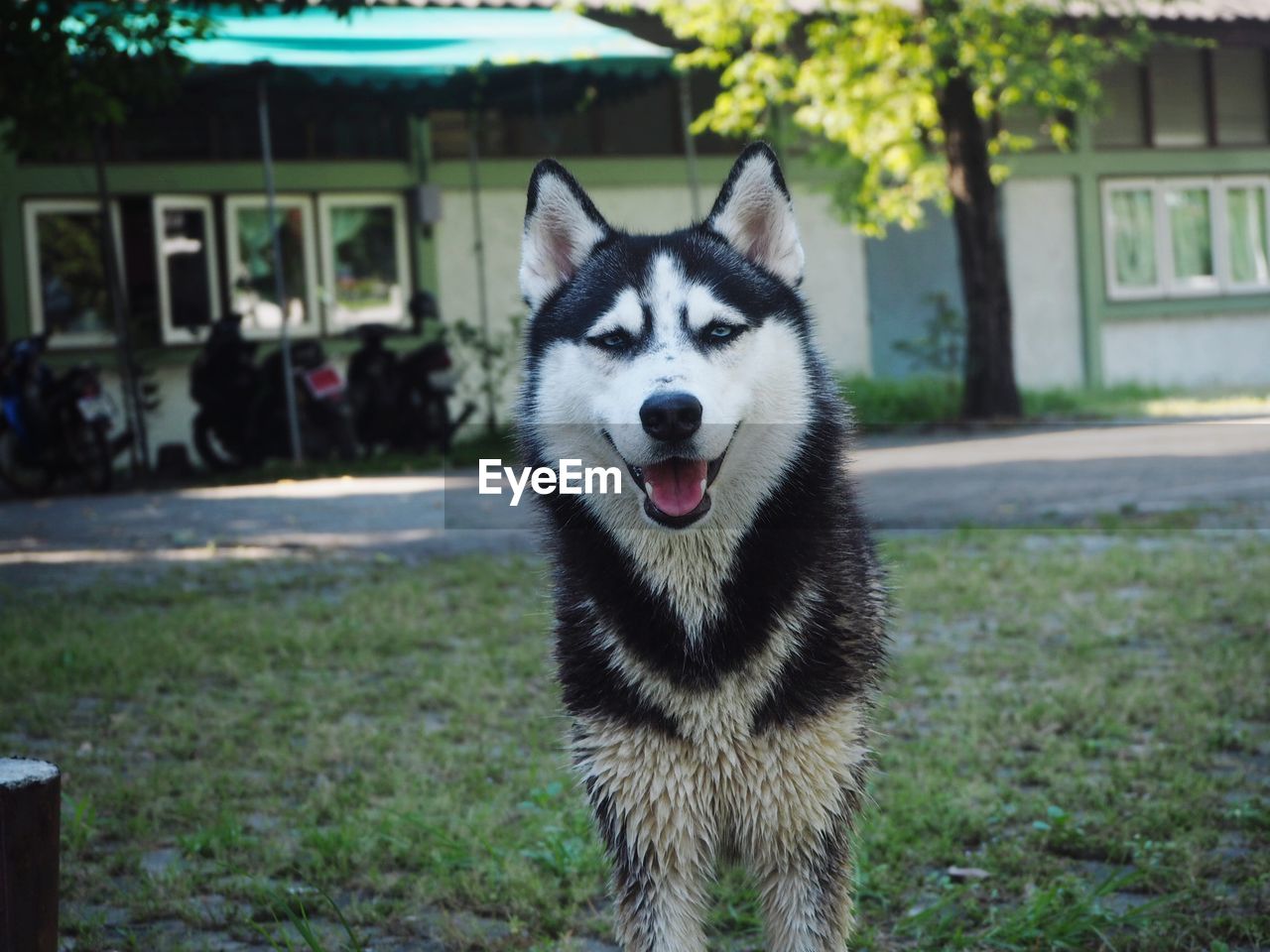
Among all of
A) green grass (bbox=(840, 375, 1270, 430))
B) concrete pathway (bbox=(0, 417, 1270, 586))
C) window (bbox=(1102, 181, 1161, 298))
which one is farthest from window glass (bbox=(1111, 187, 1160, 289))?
concrete pathway (bbox=(0, 417, 1270, 586))

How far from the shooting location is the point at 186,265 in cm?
1533

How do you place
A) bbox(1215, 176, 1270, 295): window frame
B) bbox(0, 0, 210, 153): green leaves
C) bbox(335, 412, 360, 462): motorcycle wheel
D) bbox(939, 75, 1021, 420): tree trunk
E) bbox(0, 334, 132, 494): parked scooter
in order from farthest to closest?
bbox(1215, 176, 1270, 295): window frame < bbox(939, 75, 1021, 420): tree trunk < bbox(335, 412, 360, 462): motorcycle wheel < bbox(0, 334, 132, 494): parked scooter < bbox(0, 0, 210, 153): green leaves

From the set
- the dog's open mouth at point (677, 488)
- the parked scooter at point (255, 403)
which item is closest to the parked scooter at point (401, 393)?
the parked scooter at point (255, 403)

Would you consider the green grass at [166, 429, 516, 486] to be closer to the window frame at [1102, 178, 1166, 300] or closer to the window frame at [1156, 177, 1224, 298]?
the window frame at [1102, 178, 1166, 300]

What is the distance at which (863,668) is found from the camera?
9.68 ft

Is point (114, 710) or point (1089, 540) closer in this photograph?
point (114, 710)

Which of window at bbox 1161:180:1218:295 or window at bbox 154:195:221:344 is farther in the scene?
window at bbox 1161:180:1218:295

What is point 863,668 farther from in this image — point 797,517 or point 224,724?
point 224,724

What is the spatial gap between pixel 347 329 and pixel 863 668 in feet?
44.3

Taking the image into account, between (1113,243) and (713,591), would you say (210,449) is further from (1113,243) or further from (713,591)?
(1113,243)

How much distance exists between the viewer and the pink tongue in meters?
2.56

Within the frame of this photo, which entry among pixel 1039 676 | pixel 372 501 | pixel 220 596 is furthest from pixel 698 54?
pixel 1039 676

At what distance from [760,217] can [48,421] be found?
10.6 metres

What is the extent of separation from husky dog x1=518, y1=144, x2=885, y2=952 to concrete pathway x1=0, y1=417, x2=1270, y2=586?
5.32 meters
